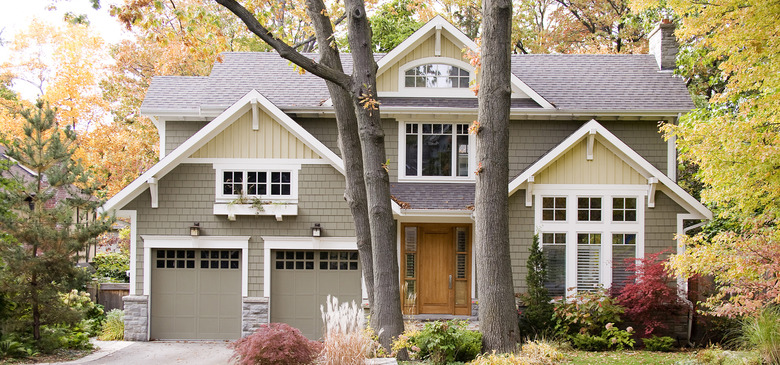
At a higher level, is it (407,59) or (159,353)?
(407,59)

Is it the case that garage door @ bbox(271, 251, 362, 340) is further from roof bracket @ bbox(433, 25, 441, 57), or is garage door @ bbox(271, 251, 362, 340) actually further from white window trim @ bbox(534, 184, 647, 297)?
roof bracket @ bbox(433, 25, 441, 57)

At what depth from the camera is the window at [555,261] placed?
44.0ft

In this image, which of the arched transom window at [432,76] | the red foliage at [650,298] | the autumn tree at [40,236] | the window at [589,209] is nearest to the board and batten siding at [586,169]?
the window at [589,209]

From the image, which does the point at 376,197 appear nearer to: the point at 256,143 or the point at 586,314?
the point at 256,143

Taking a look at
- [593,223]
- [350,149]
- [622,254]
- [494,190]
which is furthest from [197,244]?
[622,254]

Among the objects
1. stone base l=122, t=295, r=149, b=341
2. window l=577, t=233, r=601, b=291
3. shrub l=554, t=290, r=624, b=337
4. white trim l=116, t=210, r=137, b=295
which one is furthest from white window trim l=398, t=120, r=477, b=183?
stone base l=122, t=295, r=149, b=341

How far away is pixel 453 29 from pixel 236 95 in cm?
523

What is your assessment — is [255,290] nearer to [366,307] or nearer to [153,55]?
[366,307]

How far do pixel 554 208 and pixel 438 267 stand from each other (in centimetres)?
291

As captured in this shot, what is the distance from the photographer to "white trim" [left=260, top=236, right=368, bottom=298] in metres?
13.5

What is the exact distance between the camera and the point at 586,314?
12219 millimetres

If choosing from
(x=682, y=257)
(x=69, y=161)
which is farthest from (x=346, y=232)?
(x=682, y=257)

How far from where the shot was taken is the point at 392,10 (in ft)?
38.8

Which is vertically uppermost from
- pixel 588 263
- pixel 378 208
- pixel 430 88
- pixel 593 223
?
pixel 430 88
